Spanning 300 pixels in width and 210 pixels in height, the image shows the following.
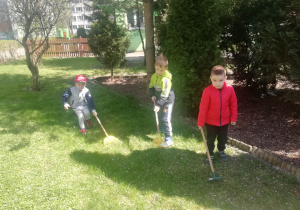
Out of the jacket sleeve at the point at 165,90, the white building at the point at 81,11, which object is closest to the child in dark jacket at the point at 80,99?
the jacket sleeve at the point at 165,90

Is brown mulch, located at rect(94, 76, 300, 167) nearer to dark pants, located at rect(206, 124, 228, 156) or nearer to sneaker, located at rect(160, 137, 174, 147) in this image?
dark pants, located at rect(206, 124, 228, 156)

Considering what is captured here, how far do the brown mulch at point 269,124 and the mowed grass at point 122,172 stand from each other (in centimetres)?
70

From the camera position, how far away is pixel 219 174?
409 centimetres

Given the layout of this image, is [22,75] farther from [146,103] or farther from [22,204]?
[22,204]

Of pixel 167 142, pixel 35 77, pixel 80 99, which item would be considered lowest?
pixel 167 142

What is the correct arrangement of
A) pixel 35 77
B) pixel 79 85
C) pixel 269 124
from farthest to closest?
pixel 35 77, pixel 269 124, pixel 79 85

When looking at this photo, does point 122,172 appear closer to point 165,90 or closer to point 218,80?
point 165,90

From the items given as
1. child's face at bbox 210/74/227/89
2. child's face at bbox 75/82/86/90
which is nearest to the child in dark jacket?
child's face at bbox 75/82/86/90

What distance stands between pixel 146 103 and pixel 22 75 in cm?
893

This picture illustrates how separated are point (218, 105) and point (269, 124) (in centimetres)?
251

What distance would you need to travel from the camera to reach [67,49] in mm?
20969

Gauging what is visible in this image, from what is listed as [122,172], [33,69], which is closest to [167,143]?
[122,172]

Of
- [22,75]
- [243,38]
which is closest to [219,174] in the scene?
[243,38]

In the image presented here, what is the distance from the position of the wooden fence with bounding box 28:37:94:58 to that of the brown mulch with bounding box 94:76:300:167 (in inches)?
559
